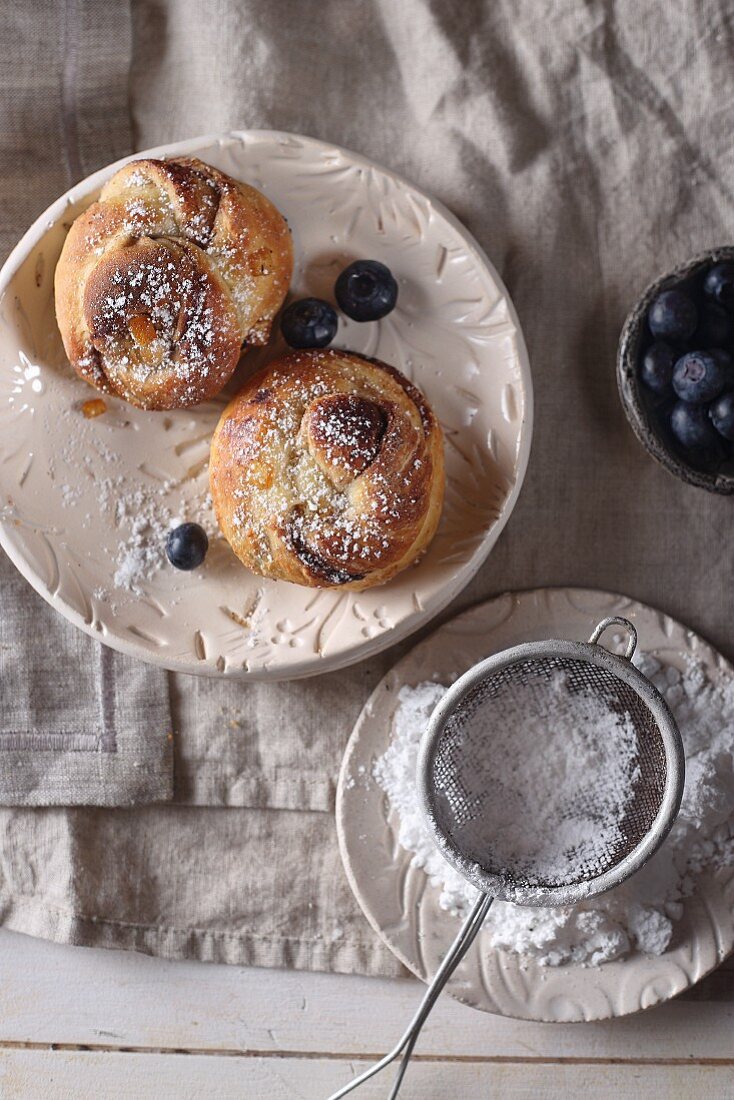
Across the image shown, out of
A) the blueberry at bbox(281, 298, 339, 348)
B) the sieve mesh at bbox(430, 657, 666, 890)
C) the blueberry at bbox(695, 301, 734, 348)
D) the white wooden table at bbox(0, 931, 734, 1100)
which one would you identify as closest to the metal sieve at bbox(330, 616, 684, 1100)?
the sieve mesh at bbox(430, 657, 666, 890)

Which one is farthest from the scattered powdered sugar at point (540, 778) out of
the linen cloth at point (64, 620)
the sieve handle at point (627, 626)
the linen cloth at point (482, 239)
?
the linen cloth at point (64, 620)

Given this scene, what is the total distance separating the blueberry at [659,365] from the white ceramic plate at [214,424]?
21cm

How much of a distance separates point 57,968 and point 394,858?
704 mm

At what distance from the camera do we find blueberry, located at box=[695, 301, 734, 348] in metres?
1.75

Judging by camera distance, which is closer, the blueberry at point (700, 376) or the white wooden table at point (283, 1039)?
the blueberry at point (700, 376)

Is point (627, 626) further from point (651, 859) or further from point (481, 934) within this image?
point (481, 934)

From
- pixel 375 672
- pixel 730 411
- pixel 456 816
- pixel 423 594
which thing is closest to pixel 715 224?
pixel 730 411

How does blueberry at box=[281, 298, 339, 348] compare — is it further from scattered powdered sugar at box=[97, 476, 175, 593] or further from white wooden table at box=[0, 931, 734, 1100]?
white wooden table at box=[0, 931, 734, 1100]

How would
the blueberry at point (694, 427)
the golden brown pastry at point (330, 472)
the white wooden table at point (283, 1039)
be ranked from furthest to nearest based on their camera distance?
the white wooden table at point (283, 1039), the blueberry at point (694, 427), the golden brown pastry at point (330, 472)

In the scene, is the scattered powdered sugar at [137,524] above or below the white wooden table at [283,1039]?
above

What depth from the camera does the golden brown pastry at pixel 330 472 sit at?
5.27 feet

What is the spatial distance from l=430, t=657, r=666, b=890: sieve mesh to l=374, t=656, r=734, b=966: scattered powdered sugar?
7 cm

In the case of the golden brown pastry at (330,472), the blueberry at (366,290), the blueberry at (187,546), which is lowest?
the blueberry at (187,546)

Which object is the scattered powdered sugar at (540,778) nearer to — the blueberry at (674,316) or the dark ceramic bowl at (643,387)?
the dark ceramic bowl at (643,387)
